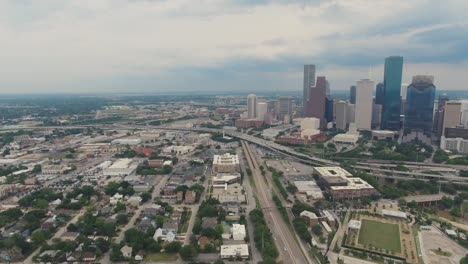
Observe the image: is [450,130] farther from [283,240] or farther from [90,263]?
[90,263]

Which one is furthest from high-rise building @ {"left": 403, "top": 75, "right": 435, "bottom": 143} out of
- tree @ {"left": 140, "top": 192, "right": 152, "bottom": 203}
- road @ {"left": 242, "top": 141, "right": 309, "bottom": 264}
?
tree @ {"left": 140, "top": 192, "right": 152, "bottom": 203}

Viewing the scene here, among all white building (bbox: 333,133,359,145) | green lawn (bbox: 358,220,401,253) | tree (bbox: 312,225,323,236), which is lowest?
green lawn (bbox: 358,220,401,253)

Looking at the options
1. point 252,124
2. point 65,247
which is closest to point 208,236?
point 65,247

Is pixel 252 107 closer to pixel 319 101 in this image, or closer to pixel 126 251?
pixel 319 101

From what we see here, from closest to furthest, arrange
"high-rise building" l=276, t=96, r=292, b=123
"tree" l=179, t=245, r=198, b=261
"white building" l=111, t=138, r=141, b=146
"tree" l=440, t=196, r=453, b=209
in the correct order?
"tree" l=179, t=245, r=198, b=261, "tree" l=440, t=196, r=453, b=209, "white building" l=111, t=138, r=141, b=146, "high-rise building" l=276, t=96, r=292, b=123

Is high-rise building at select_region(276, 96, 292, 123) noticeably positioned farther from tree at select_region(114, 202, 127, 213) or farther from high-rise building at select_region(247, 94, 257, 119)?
tree at select_region(114, 202, 127, 213)

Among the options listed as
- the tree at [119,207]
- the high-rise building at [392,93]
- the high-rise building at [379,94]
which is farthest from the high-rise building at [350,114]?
the tree at [119,207]
